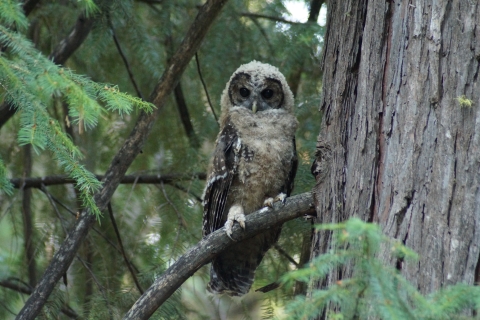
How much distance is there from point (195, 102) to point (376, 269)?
3379 mm

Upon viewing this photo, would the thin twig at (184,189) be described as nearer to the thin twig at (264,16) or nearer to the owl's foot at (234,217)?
the owl's foot at (234,217)

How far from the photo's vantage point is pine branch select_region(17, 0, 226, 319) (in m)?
3.02

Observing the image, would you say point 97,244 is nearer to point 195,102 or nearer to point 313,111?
point 195,102

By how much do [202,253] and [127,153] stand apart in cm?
105

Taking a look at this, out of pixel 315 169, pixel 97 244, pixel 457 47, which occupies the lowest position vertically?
pixel 97 244

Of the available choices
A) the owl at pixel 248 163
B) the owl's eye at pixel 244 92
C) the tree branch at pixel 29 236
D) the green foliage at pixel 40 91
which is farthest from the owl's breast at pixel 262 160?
the green foliage at pixel 40 91

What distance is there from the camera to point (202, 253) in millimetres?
2568

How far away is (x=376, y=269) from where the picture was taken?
136cm

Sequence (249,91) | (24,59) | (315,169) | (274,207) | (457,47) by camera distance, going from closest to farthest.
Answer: (24,59) < (457,47) < (315,169) < (274,207) < (249,91)

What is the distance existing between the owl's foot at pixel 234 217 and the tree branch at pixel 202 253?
0.05 meters

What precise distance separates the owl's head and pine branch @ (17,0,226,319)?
41 cm

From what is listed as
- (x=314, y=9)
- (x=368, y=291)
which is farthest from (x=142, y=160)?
(x=368, y=291)

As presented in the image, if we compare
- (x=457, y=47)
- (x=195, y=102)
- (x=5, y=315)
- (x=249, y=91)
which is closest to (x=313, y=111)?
(x=249, y=91)

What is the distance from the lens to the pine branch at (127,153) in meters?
3.02
